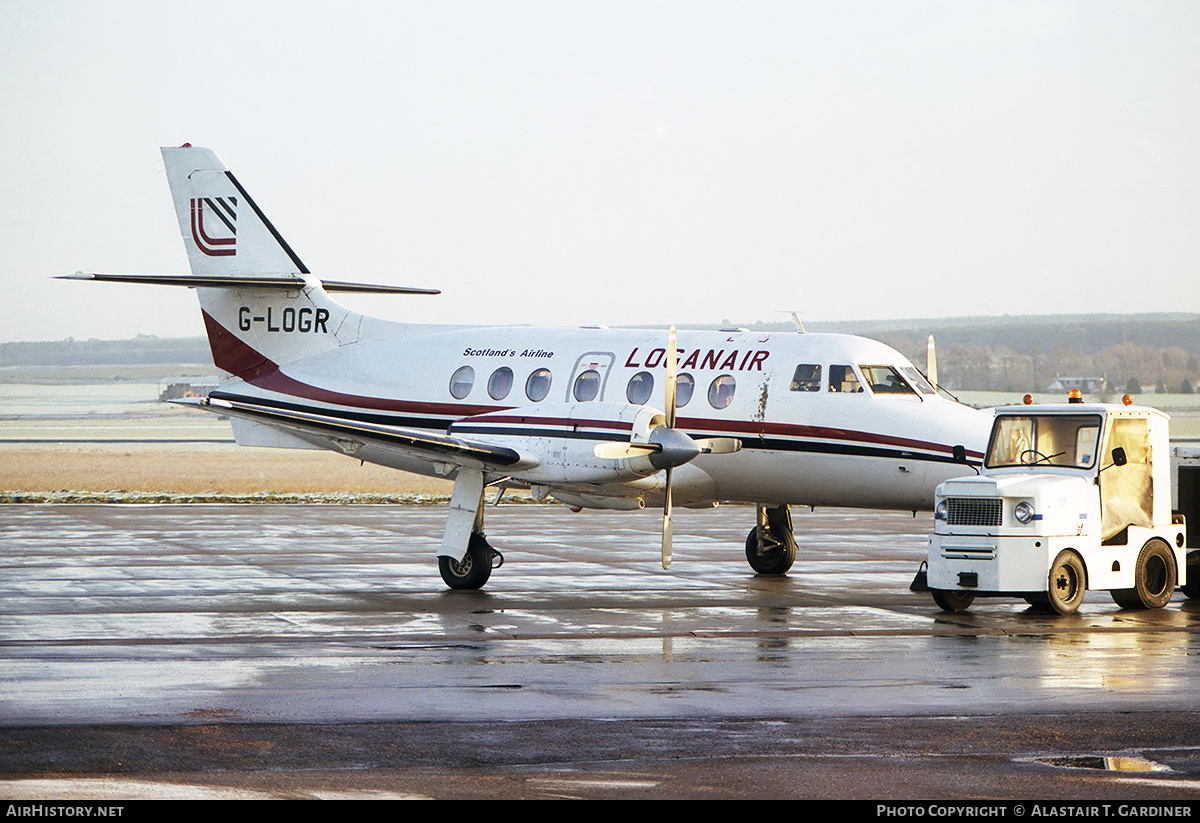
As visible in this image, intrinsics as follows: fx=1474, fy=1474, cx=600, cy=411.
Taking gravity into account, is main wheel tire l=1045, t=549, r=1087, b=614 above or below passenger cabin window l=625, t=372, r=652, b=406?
below

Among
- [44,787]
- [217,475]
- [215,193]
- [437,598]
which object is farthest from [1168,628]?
[217,475]

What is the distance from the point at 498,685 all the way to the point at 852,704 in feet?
8.99

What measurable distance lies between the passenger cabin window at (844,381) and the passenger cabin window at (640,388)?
2379 mm

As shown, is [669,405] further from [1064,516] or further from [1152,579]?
[1152,579]

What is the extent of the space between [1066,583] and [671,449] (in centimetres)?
486

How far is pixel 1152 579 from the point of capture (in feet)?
53.8

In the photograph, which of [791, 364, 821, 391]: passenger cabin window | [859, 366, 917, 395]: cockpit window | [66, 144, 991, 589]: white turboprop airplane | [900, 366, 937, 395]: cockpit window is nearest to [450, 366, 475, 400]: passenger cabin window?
[66, 144, 991, 589]: white turboprop airplane

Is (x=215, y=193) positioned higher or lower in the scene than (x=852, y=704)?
higher

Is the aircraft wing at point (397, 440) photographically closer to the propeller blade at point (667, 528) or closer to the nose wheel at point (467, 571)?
the nose wheel at point (467, 571)

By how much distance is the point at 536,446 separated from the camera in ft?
60.4

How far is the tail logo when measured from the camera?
2352 cm

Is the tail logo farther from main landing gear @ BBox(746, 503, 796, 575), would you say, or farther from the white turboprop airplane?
main landing gear @ BBox(746, 503, 796, 575)

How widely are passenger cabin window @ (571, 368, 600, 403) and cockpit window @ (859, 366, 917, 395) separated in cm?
360

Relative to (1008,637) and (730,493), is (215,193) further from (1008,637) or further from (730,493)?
(1008,637)
